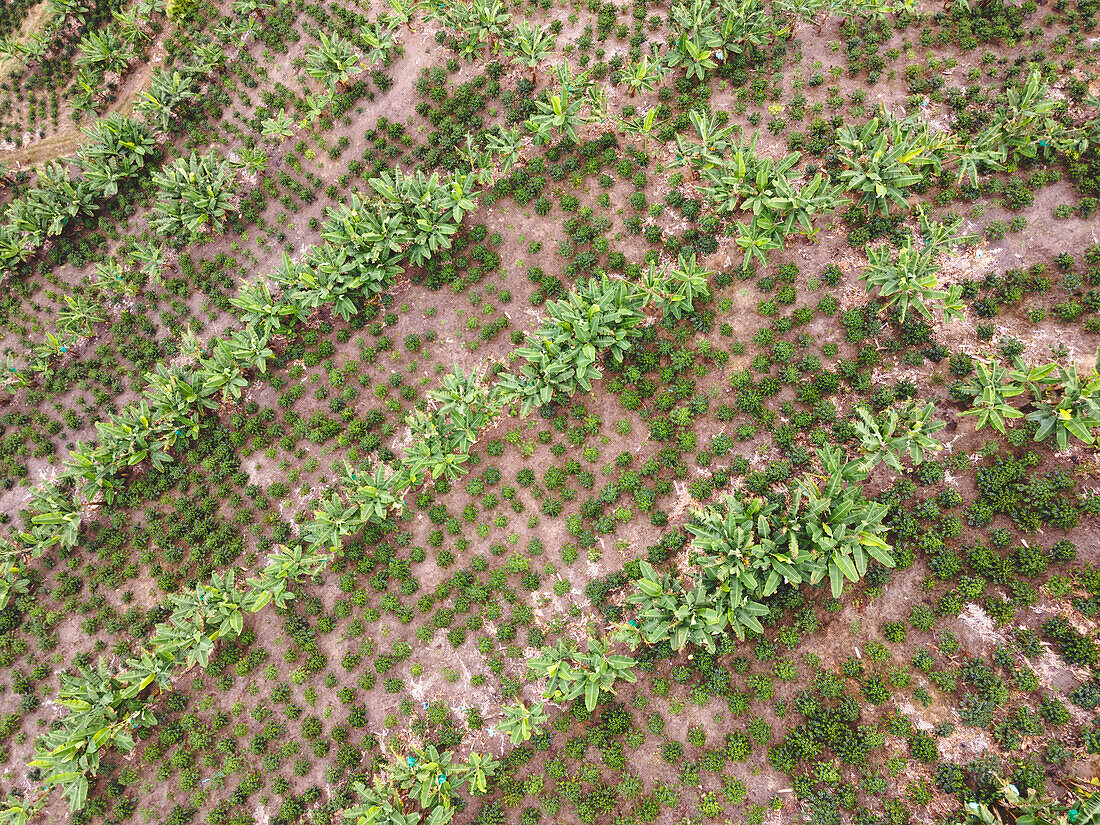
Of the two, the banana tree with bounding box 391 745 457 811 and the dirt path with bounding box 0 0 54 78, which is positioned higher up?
the dirt path with bounding box 0 0 54 78

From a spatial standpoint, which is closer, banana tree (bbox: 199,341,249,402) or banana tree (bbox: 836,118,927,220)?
banana tree (bbox: 836,118,927,220)

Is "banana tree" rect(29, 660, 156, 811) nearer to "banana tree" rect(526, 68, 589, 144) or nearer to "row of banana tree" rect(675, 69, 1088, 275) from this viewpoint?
"banana tree" rect(526, 68, 589, 144)

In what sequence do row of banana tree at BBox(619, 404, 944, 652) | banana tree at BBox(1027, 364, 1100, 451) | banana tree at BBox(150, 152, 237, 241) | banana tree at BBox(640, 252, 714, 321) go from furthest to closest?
banana tree at BBox(150, 152, 237, 241) < banana tree at BBox(640, 252, 714, 321) < row of banana tree at BBox(619, 404, 944, 652) < banana tree at BBox(1027, 364, 1100, 451)

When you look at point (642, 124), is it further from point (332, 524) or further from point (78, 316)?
point (78, 316)

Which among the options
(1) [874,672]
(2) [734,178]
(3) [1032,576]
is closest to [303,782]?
(1) [874,672]

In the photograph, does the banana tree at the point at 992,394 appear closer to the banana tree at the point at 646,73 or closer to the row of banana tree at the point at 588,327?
the row of banana tree at the point at 588,327

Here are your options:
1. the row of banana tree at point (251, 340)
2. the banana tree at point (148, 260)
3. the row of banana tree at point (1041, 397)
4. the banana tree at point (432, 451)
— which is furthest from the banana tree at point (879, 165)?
the banana tree at point (148, 260)

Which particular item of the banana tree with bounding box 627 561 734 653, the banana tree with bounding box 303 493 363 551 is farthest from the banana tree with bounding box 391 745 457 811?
the banana tree with bounding box 627 561 734 653

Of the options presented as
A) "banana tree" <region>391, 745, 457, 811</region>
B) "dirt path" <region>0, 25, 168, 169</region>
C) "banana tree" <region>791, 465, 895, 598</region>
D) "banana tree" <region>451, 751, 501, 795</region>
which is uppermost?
Answer: "dirt path" <region>0, 25, 168, 169</region>

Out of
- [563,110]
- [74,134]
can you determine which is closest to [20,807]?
[74,134]
